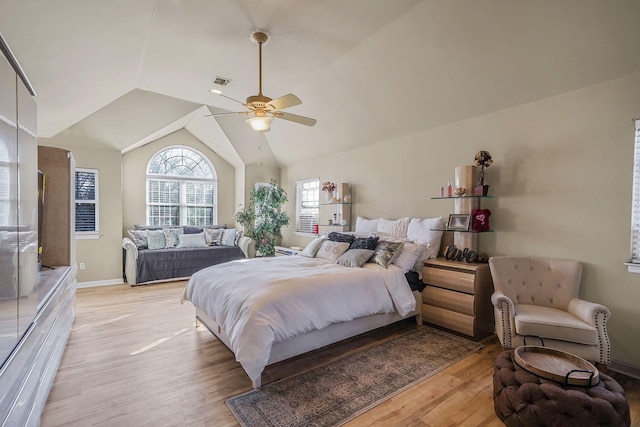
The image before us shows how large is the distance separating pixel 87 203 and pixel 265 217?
3248mm

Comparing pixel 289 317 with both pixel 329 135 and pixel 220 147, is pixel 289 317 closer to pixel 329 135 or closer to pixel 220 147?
pixel 329 135

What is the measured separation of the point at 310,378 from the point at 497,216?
2.79 m

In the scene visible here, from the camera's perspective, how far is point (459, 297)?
3.37 metres

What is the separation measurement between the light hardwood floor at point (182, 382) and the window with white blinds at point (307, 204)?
132 inches

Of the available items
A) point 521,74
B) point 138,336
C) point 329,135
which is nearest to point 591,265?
point 521,74

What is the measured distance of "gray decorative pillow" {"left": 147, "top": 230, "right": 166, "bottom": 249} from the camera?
19.5 feet

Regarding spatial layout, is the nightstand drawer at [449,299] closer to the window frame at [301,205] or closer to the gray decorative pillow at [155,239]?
the window frame at [301,205]

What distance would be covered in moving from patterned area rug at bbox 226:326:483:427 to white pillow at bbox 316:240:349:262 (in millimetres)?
1222

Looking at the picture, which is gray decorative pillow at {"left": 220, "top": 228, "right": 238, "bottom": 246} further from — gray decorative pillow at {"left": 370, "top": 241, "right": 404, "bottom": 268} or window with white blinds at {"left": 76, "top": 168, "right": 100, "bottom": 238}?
gray decorative pillow at {"left": 370, "top": 241, "right": 404, "bottom": 268}

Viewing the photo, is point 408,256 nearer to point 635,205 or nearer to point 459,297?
point 459,297

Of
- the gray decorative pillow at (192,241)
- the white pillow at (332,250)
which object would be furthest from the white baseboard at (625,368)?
the gray decorative pillow at (192,241)

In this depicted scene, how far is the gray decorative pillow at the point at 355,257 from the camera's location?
356 cm

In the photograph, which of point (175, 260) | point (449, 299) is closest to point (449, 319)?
point (449, 299)

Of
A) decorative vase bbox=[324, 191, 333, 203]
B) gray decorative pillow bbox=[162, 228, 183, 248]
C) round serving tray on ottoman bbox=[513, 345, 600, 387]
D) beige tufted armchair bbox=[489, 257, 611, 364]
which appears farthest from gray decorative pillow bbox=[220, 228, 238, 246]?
round serving tray on ottoman bbox=[513, 345, 600, 387]
